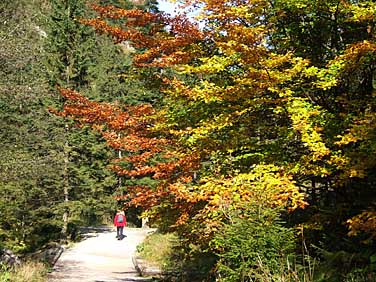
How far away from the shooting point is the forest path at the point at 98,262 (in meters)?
14.2

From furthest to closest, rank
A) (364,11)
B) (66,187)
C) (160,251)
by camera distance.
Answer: (66,187) → (160,251) → (364,11)

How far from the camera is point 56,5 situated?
2598 centimetres

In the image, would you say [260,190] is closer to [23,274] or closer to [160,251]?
[23,274]

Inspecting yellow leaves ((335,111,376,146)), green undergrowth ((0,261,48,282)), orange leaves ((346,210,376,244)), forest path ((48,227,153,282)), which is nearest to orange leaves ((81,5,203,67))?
yellow leaves ((335,111,376,146))

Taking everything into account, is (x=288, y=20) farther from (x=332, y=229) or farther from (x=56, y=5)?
(x=56, y=5)

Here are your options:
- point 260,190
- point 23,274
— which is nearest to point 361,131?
point 260,190

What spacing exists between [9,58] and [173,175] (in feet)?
18.6

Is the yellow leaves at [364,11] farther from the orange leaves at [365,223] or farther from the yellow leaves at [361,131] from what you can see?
the orange leaves at [365,223]

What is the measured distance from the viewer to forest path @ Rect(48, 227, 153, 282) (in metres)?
14.2

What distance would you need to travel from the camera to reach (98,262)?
1791 cm

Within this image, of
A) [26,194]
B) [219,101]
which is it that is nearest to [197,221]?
[219,101]

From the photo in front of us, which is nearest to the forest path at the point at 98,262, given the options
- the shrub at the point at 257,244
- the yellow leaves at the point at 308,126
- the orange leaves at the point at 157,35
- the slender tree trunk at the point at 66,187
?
the slender tree trunk at the point at 66,187

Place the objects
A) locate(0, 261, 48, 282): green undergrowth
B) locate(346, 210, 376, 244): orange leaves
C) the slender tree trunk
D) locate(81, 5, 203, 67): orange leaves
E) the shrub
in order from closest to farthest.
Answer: locate(346, 210, 376, 244): orange leaves
the shrub
locate(0, 261, 48, 282): green undergrowth
locate(81, 5, 203, 67): orange leaves
the slender tree trunk

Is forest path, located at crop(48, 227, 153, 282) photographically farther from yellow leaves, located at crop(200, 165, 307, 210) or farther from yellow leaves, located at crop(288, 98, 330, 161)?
yellow leaves, located at crop(288, 98, 330, 161)
